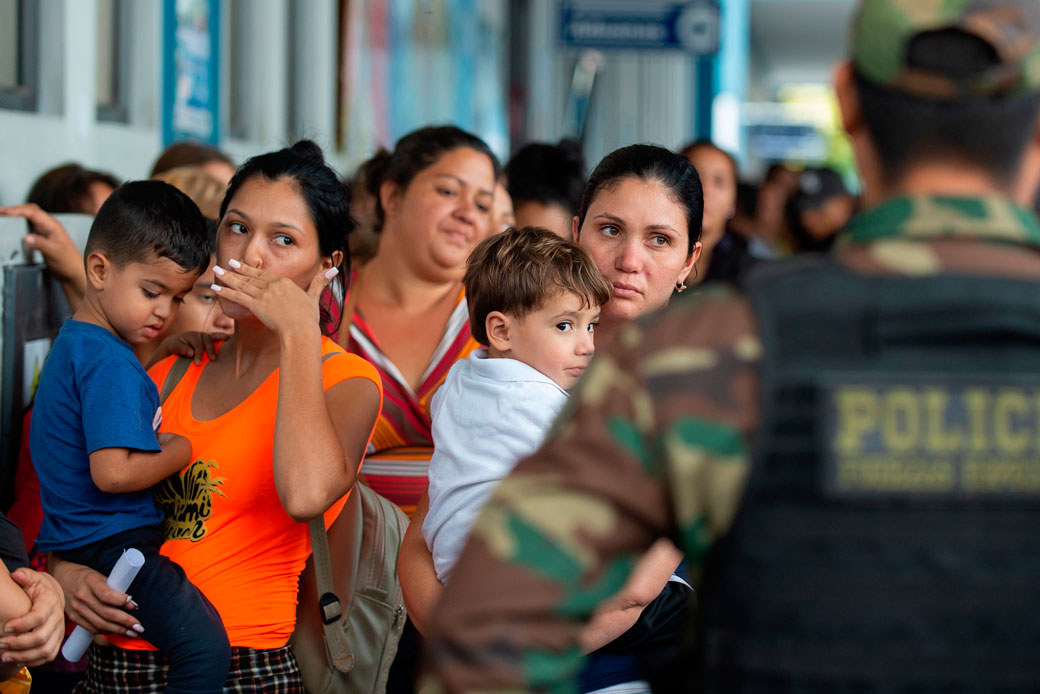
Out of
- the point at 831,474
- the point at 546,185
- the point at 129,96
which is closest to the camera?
the point at 831,474

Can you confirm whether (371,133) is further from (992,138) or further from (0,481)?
(992,138)

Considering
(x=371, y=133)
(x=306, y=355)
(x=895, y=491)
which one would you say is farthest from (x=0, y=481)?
(x=371, y=133)

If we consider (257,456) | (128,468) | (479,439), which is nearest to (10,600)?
(128,468)

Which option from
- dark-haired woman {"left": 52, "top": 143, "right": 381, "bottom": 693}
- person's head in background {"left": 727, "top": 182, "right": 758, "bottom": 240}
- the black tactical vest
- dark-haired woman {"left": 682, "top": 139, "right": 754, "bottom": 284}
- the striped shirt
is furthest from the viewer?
person's head in background {"left": 727, "top": 182, "right": 758, "bottom": 240}

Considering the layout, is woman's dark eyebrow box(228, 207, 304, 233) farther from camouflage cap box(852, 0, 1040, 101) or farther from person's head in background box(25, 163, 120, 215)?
camouflage cap box(852, 0, 1040, 101)

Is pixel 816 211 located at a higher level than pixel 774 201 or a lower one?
higher

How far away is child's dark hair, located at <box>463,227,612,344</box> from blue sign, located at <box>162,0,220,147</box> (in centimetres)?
357

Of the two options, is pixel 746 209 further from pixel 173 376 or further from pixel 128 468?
pixel 128 468

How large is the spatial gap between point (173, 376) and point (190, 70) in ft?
11.8

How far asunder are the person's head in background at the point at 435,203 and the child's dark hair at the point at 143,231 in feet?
3.57

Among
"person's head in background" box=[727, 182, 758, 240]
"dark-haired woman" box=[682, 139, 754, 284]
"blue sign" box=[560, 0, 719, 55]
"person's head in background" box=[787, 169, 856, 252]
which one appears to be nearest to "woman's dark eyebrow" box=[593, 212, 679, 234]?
"dark-haired woman" box=[682, 139, 754, 284]

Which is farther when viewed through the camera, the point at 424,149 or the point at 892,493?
the point at 424,149

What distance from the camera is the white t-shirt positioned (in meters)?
2.16

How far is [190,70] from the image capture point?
5938mm
